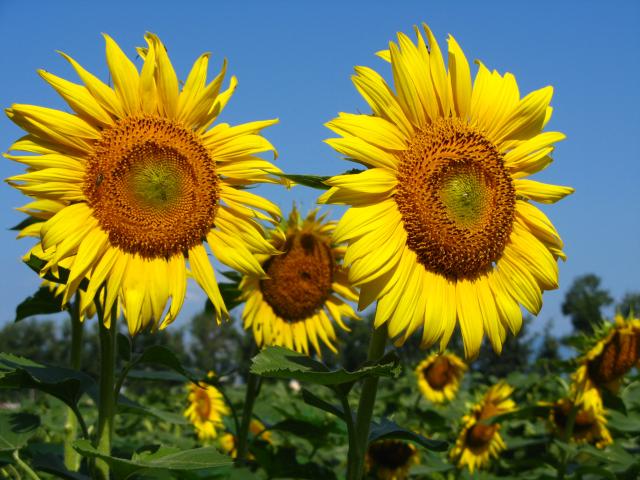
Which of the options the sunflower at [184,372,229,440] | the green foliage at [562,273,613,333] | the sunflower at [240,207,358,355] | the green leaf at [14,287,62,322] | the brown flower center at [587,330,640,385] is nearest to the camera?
the green leaf at [14,287,62,322]

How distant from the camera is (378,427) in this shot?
319 cm

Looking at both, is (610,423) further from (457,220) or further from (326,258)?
(457,220)

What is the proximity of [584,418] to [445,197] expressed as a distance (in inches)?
166

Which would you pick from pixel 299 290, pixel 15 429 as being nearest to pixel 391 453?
pixel 299 290

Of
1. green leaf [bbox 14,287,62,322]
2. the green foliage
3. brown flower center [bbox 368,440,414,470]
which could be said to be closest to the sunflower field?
green leaf [bbox 14,287,62,322]

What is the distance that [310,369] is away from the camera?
2.59 m

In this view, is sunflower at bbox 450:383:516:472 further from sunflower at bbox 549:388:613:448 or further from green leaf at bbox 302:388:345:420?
green leaf at bbox 302:388:345:420

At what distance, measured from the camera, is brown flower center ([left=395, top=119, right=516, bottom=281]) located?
9.52ft

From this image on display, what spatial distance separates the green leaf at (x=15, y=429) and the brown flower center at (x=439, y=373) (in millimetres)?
5955

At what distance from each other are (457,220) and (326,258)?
1792 millimetres

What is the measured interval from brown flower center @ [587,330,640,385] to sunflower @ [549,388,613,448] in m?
0.18

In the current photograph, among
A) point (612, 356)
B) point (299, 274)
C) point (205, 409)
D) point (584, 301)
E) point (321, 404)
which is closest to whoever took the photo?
point (321, 404)

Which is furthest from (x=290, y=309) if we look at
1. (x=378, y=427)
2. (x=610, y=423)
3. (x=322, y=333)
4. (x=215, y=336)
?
(x=215, y=336)

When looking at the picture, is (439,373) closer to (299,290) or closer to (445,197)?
(299,290)
